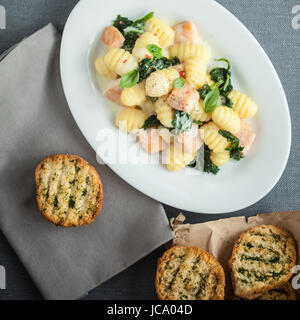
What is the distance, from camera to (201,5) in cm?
260

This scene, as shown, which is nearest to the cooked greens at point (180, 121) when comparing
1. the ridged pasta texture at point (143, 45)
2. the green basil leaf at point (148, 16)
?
the ridged pasta texture at point (143, 45)

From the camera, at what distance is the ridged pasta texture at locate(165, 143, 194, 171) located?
100.0 inches

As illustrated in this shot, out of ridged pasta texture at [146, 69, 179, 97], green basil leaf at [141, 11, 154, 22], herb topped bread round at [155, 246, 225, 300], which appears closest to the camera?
ridged pasta texture at [146, 69, 179, 97]

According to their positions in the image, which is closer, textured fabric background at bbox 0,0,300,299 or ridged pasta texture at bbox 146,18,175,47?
ridged pasta texture at bbox 146,18,175,47

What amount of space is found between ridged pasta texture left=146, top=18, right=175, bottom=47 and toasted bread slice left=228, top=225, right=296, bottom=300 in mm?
1516

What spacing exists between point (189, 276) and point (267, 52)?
1.81 metres

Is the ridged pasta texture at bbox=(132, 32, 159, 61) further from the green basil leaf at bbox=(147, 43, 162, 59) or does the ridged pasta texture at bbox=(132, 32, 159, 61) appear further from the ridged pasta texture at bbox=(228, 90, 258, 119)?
the ridged pasta texture at bbox=(228, 90, 258, 119)

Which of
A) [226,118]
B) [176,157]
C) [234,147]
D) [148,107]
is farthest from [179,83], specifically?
[234,147]

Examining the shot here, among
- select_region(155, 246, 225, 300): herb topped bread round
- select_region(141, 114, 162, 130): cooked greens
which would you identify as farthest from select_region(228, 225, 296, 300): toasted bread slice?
select_region(141, 114, 162, 130): cooked greens

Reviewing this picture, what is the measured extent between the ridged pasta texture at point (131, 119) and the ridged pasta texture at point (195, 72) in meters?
0.41

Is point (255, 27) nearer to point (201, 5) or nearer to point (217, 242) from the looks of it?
point (201, 5)

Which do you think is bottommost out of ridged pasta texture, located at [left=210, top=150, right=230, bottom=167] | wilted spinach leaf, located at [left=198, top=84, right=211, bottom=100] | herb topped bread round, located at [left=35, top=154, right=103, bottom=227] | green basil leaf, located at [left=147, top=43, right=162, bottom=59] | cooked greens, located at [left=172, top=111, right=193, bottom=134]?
herb topped bread round, located at [left=35, top=154, right=103, bottom=227]
